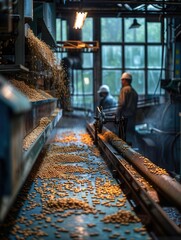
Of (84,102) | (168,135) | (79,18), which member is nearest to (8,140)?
(79,18)

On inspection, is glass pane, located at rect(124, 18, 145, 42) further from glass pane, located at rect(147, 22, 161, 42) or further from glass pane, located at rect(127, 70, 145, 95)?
glass pane, located at rect(127, 70, 145, 95)

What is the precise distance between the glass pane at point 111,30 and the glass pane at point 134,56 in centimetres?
53

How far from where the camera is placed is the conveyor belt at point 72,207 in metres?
2.38

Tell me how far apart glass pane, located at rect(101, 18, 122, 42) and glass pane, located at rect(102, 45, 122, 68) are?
0.29 m

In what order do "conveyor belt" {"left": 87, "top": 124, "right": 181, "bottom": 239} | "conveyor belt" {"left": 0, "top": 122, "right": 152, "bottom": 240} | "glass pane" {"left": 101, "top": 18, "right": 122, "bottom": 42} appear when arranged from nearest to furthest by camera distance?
"conveyor belt" {"left": 87, "top": 124, "right": 181, "bottom": 239}
"conveyor belt" {"left": 0, "top": 122, "right": 152, "bottom": 240}
"glass pane" {"left": 101, "top": 18, "right": 122, "bottom": 42}

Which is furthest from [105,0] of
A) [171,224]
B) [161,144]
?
[171,224]

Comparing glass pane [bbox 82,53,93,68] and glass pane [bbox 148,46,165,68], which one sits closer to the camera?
glass pane [bbox 82,53,93,68]

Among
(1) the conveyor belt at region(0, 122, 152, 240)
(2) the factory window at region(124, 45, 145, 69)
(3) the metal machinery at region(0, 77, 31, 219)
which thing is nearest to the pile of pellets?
(1) the conveyor belt at region(0, 122, 152, 240)

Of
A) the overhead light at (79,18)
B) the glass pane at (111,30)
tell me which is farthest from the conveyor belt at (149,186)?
the glass pane at (111,30)

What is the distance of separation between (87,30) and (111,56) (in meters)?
1.27

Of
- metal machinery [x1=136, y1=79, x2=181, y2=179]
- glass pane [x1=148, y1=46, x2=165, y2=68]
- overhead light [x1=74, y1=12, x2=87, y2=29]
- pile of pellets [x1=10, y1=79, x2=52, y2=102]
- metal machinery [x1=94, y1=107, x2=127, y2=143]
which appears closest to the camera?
pile of pellets [x1=10, y1=79, x2=52, y2=102]

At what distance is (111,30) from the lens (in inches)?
508

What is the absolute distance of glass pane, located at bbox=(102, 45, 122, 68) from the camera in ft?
42.4

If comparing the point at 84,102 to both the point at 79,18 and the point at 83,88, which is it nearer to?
the point at 83,88
